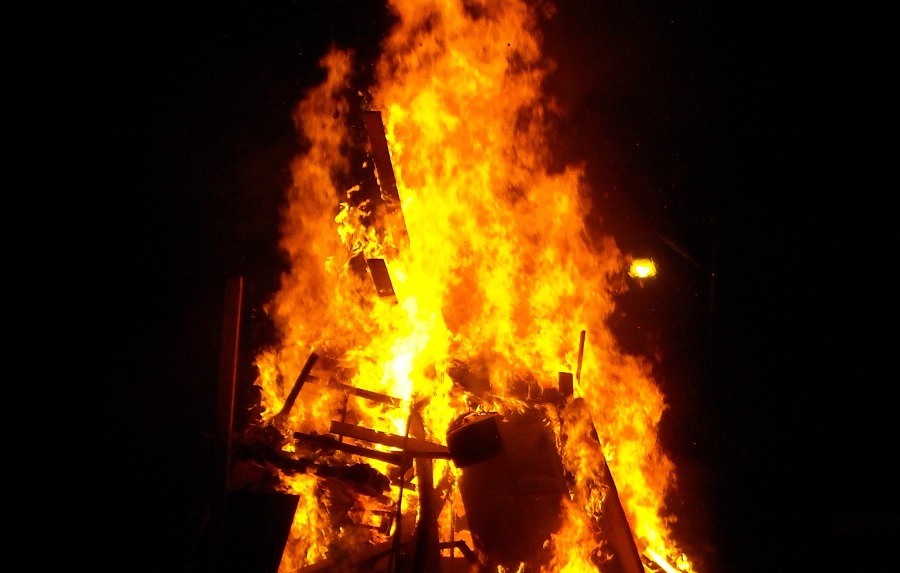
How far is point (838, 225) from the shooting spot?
6.59m

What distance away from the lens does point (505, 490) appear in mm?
4027

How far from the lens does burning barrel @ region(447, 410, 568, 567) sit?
13.0 feet

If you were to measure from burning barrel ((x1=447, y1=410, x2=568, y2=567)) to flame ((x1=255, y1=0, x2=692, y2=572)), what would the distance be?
688 mm

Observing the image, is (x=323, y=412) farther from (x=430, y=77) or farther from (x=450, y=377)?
(x=430, y=77)

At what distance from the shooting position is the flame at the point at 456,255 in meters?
5.06

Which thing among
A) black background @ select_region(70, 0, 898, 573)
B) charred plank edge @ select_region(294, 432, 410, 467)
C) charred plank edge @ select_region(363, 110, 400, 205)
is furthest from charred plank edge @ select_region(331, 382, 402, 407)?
charred plank edge @ select_region(363, 110, 400, 205)

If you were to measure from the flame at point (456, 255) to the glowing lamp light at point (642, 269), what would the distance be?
0.14 m

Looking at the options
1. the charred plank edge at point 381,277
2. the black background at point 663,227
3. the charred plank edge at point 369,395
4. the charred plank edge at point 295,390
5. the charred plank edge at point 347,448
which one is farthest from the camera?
the black background at point 663,227

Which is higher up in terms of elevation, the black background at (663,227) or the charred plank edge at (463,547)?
the black background at (663,227)

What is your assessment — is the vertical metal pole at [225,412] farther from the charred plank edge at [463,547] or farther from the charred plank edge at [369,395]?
the charred plank edge at [463,547]

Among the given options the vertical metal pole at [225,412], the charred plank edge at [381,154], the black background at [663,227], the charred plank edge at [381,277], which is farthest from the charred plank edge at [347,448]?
the charred plank edge at [381,154]

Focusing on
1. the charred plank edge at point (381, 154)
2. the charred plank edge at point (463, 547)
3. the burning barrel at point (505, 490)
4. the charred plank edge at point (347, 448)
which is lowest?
the charred plank edge at point (463, 547)

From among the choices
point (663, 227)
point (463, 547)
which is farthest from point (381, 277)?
point (663, 227)

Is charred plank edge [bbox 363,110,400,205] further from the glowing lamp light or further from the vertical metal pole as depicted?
the glowing lamp light
